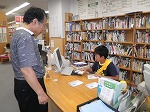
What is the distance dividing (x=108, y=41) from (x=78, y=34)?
4.38 feet

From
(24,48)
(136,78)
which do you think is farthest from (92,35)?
(24,48)

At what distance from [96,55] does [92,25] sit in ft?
7.31

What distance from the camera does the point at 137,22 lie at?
10.9 ft

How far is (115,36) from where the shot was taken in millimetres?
3795

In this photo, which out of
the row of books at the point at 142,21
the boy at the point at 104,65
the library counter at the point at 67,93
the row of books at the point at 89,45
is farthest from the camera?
Result: the row of books at the point at 89,45

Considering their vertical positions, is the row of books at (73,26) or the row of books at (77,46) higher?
the row of books at (73,26)

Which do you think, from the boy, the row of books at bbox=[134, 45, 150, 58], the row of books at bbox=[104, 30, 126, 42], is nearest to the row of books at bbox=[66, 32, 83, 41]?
the row of books at bbox=[104, 30, 126, 42]

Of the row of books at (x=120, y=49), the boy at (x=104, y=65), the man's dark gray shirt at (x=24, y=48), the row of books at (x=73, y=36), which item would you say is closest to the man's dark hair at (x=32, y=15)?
the man's dark gray shirt at (x=24, y=48)

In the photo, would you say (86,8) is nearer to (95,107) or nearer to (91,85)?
(91,85)

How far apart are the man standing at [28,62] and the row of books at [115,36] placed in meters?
2.71

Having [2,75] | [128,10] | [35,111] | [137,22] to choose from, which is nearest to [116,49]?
[137,22]

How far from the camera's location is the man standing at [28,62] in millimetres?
1292

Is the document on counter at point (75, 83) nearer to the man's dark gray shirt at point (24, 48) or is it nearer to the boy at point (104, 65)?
the boy at point (104, 65)

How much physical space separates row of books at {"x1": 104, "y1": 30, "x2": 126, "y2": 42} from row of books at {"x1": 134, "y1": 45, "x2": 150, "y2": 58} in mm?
434
